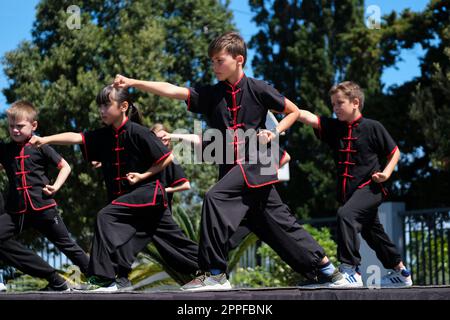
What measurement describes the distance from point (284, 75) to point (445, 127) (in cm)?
1156

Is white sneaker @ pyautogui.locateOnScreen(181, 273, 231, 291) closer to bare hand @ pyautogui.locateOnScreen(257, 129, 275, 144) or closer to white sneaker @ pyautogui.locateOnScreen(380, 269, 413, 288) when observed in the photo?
bare hand @ pyautogui.locateOnScreen(257, 129, 275, 144)

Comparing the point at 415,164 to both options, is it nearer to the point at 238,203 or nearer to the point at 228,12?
the point at 228,12

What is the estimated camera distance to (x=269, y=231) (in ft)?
16.1

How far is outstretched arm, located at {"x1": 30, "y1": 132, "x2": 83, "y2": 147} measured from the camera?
194 inches

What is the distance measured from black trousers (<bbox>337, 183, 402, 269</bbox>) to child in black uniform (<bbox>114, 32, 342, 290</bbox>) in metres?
0.23

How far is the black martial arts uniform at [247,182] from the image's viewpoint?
4672mm

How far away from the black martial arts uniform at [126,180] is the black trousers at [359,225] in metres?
1.30

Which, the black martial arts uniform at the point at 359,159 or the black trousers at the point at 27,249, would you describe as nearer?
the black martial arts uniform at the point at 359,159

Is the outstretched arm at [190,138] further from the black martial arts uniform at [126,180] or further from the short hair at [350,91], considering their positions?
the short hair at [350,91]

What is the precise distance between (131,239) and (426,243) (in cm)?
714

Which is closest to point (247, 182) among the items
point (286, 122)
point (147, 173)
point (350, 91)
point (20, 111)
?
point (286, 122)

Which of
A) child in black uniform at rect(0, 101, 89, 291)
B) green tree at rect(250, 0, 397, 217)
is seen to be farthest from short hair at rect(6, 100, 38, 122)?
green tree at rect(250, 0, 397, 217)

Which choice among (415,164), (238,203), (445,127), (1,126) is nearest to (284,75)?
(415,164)
